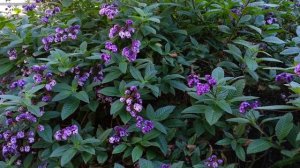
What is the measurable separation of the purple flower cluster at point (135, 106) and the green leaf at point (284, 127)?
0.54 metres

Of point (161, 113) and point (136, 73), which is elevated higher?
point (136, 73)

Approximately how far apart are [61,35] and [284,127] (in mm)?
1297

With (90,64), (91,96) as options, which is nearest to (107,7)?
(90,64)

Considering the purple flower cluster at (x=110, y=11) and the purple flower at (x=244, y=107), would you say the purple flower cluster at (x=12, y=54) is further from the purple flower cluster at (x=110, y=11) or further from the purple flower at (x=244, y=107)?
the purple flower at (x=244, y=107)

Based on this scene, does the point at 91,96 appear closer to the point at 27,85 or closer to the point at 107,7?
the point at 27,85

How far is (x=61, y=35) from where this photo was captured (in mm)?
2330

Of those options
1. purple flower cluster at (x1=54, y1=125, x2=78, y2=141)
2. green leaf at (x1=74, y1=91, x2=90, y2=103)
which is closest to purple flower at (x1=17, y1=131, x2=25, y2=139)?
purple flower cluster at (x1=54, y1=125, x2=78, y2=141)

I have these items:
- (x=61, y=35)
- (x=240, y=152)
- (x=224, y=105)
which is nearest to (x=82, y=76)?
(x=61, y=35)

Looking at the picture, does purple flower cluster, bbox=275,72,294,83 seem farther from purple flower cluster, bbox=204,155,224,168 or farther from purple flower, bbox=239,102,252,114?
purple flower cluster, bbox=204,155,224,168

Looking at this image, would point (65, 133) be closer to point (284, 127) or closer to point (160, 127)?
point (160, 127)

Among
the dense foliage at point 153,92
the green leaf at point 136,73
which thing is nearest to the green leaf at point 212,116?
the dense foliage at point 153,92

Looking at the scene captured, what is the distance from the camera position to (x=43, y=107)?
2031 millimetres

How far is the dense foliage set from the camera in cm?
184

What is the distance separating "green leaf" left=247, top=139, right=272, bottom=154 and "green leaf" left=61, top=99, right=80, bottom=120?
82cm
